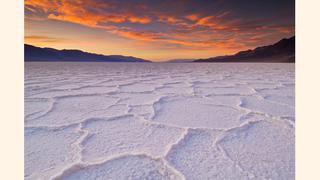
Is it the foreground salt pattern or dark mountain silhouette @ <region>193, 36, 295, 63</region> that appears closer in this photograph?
the foreground salt pattern

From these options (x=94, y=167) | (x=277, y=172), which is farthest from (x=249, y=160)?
(x=94, y=167)

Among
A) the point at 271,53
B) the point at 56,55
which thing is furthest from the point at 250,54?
the point at 56,55

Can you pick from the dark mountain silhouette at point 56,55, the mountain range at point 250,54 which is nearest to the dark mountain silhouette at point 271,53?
the mountain range at point 250,54

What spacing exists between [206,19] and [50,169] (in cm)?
480

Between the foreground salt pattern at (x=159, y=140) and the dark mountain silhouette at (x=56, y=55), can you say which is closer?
the foreground salt pattern at (x=159, y=140)

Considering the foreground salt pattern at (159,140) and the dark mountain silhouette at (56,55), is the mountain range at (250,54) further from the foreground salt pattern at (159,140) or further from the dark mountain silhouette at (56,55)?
the foreground salt pattern at (159,140)

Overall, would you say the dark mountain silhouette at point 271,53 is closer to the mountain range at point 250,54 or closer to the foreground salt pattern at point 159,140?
the mountain range at point 250,54

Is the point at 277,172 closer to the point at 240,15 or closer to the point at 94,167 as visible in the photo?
the point at 94,167

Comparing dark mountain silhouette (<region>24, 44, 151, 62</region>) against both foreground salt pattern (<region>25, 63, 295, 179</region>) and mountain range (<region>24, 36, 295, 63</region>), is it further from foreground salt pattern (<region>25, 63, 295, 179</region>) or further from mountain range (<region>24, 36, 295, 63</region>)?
foreground salt pattern (<region>25, 63, 295, 179</region>)

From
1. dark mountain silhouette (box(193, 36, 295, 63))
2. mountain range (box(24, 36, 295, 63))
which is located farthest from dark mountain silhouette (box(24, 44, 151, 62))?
dark mountain silhouette (box(193, 36, 295, 63))

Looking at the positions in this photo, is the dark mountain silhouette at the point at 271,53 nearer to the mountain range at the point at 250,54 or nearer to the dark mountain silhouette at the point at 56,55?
the mountain range at the point at 250,54

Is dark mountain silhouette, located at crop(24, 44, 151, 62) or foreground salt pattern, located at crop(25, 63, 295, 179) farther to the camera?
dark mountain silhouette, located at crop(24, 44, 151, 62)

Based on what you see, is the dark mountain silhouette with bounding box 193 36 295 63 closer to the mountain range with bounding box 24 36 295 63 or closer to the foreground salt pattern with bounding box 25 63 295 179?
the mountain range with bounding box 24 36 295 63

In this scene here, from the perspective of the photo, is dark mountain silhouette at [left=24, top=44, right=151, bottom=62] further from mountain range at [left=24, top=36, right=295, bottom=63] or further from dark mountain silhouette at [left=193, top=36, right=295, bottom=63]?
dark mountain silhouette at [left=193, top=36, right=295, bottom=63]
